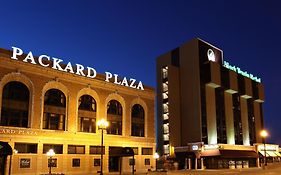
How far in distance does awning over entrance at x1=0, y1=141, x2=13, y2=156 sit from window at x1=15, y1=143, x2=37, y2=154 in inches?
140

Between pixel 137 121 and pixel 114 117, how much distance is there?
5.53 meters

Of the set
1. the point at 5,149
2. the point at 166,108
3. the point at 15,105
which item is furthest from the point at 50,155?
the point at 166,108

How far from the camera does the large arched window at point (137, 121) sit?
190 feet

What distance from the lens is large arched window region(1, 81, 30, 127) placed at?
4147cm

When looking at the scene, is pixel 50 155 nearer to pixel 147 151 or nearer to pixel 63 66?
pixel 63 66

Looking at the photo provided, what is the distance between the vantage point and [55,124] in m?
46.3

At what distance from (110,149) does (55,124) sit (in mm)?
10616

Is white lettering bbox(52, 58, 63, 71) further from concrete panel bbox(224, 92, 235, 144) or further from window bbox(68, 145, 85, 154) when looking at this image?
concrete panel bbox(224, 92, 235, 144)

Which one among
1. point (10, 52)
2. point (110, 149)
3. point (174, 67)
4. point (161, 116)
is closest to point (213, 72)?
point (174, 67)

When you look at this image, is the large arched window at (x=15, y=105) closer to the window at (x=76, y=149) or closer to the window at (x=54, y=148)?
the window at (x=54, y=148)

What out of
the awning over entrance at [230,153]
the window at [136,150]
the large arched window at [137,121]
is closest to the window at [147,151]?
the window at [136,150]

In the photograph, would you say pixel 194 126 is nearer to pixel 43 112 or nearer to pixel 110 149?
pixel 110 149

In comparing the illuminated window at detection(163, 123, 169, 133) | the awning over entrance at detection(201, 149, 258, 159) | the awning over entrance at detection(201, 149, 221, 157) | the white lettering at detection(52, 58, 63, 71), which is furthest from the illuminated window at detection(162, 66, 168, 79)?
the white lettering at detection(52, 58, 63, 71)

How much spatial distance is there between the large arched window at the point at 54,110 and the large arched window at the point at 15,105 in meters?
2.92
